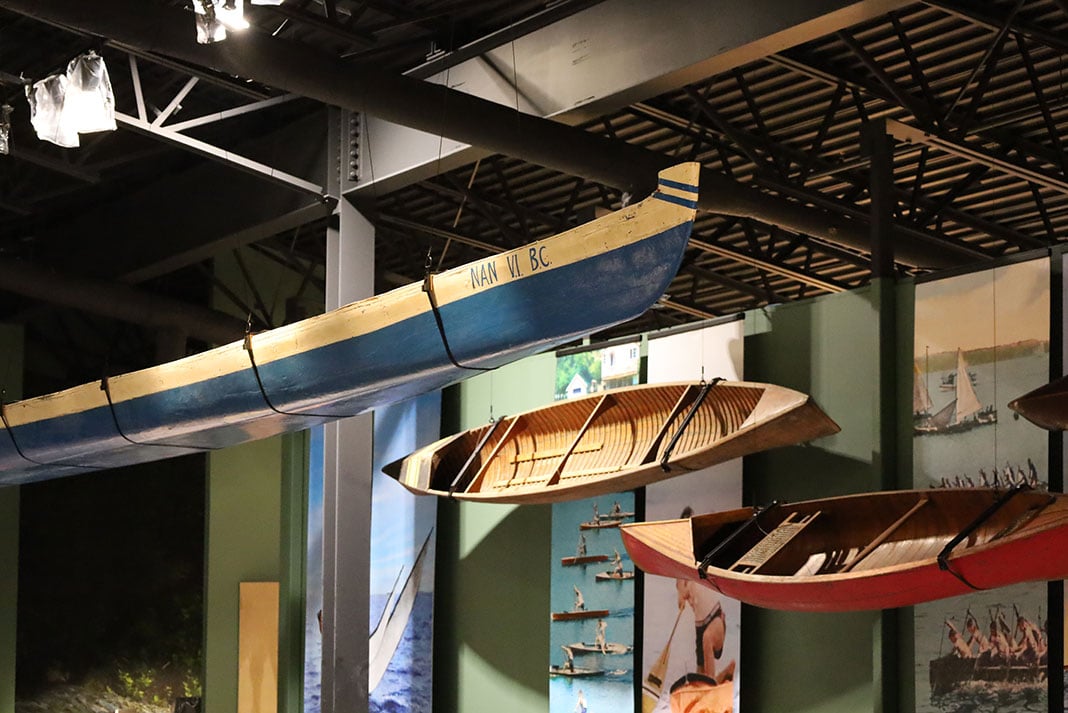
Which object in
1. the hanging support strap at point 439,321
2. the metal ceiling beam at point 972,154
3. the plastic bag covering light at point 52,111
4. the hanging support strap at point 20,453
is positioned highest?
the metal ceiling beam at point 972,154

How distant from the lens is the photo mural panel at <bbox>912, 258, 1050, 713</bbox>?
6.25 metres

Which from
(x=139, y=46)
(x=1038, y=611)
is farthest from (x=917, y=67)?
(x=139, y=46)

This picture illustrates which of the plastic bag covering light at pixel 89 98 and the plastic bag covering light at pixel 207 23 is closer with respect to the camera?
the plastic bag covering light at pixel 207 23

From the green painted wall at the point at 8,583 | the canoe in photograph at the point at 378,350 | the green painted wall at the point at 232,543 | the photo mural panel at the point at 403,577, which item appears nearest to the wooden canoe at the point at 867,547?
the canoe in photograph at the point at 378,350

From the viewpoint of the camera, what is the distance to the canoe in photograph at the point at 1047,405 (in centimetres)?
579

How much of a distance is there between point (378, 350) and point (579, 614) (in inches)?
99.2

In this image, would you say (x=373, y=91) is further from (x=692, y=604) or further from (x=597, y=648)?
(x=597, y=648)

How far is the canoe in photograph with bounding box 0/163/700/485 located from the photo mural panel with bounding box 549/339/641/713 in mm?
1787

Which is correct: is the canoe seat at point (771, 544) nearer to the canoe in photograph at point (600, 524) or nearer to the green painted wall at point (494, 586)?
the canoe in photograph at point (600, 524)

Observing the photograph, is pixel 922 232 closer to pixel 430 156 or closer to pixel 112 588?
pixel 430 156

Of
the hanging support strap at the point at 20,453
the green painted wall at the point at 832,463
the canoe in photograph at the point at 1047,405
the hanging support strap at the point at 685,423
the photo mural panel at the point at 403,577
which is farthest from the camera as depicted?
the hanging support strap at the point at 20,453

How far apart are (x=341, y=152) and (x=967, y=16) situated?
4019mm

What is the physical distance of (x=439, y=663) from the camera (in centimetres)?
986

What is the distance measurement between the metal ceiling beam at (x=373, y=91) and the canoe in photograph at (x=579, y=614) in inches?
102
